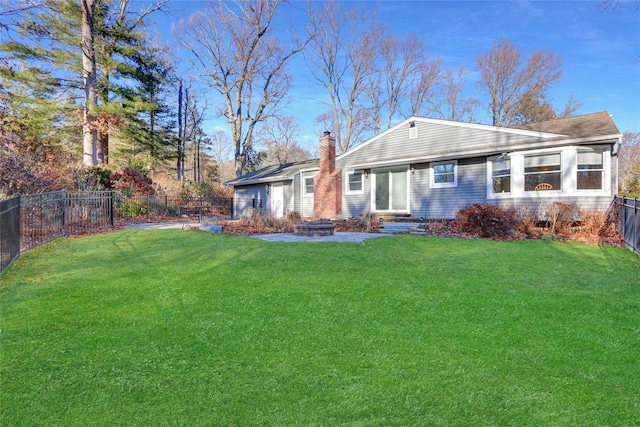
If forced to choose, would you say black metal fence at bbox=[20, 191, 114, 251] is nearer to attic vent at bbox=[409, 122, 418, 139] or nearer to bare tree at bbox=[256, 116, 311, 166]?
attic vent at bbox=[409, 122, 418, 139]

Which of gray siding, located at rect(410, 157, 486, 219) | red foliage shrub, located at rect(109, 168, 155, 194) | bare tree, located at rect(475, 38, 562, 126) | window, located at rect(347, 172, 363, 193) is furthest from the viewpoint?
bare tree, located at rect(475, 38, 562, 126)

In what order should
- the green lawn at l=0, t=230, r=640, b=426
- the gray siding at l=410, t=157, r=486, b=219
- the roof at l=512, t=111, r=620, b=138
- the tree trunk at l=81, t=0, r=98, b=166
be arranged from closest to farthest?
the green lawn at l=0, t=230, r=640, b=426 < the roof at l=512, t=111, r=620, b=138 < the gray siding at l=410, t=157, r=486, b=219 < the tree trunk at l=81, t=0, r=98, b=166

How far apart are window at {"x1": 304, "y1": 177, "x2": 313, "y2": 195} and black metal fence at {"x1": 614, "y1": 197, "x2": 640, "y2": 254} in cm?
1202

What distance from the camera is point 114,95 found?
2233cm

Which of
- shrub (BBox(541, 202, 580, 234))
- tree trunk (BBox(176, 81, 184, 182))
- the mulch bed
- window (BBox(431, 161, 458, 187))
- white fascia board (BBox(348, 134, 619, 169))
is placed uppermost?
tree trunk (BBox(176, 81, 184, 182))

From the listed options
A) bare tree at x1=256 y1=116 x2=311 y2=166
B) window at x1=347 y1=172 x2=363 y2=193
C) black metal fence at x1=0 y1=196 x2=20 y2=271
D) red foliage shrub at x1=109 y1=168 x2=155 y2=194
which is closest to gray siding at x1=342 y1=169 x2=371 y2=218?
window at x1=347 y1=172 x2=363 y2=193

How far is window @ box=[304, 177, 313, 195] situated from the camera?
18.0m

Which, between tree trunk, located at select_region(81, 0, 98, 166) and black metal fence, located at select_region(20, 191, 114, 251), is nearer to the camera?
black metal fence, located at select_region(20, 191, 114, 251)

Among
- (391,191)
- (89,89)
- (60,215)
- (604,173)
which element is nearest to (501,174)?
(604,173)

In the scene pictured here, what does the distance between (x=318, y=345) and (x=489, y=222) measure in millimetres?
8394

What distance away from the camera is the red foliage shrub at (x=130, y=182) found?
62.1 ft

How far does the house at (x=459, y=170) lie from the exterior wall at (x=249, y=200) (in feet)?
7.91

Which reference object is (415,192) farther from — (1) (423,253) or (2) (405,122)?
(1) (423,253)

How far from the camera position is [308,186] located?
59.4 ft
